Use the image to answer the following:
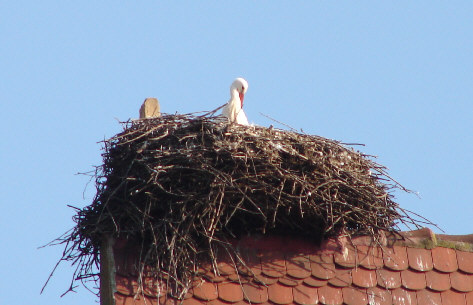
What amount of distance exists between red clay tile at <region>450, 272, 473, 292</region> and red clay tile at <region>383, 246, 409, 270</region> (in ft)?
1.13

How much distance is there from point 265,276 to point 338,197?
0.82 m

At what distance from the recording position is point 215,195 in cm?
641

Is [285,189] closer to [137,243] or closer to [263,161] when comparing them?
[263,161]

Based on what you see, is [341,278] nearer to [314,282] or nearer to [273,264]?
[314,282]

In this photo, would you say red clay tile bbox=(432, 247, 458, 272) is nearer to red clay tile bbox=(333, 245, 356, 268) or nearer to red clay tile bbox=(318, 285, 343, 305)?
red clay tile bbox=(333, 245, 356, 268)

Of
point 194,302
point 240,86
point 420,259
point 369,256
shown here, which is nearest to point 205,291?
point 194,302

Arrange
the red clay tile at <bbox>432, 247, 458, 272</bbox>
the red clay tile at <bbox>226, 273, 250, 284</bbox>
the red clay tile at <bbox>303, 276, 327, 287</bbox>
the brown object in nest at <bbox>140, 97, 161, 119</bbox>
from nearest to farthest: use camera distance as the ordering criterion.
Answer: the red clay tile at <bbox>226, 273, 250, 284</bbox> < the red clay tile at <bbox>303, 276, 327, 287</bbox> < the red clay tile at <bbox>432, 247, 458, 272</bbox> < the brown object in nest at <bbox>140, 97, 161, 119</bbox>

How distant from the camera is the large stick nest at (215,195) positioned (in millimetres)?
6371

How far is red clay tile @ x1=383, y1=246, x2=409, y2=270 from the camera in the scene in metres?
6.67

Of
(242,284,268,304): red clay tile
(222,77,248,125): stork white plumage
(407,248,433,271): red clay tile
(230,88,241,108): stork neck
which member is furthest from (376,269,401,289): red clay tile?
(230,88,241,108): stork neck

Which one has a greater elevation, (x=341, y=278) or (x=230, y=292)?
(x=341, y=278)

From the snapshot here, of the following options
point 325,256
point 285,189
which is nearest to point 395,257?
point 325,256

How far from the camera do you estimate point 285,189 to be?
22.0 ft

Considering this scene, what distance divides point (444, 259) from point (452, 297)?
321 mm
